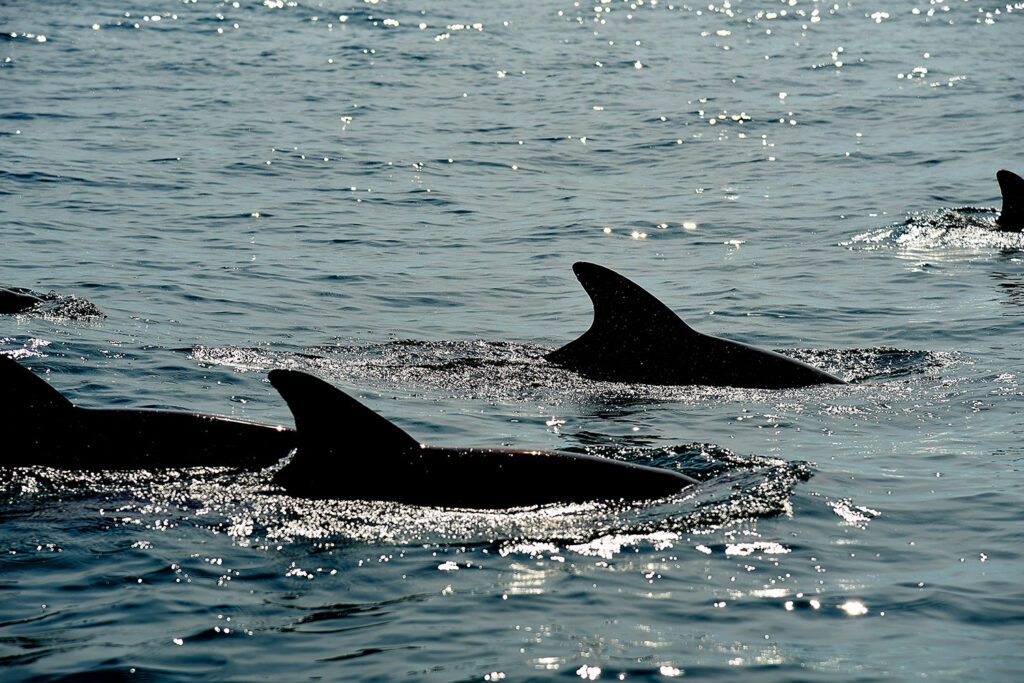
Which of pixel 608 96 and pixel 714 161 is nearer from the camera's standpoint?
pixel 714 161

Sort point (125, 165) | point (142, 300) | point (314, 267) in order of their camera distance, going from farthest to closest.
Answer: point (125, 165)
point (314, 267)
point (142, 300)

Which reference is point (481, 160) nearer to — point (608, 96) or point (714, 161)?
point (714, 161)

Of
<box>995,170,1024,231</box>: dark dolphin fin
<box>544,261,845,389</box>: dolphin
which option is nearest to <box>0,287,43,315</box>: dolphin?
<box>544,261,845,389</box>: dolphin

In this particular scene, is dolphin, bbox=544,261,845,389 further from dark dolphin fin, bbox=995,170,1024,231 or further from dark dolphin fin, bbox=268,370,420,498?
dark dolphin fin, bbox=995,170,1024,231

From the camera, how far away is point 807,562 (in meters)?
7.96

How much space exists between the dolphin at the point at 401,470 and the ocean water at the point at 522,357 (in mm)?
117

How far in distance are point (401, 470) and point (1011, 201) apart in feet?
51.8

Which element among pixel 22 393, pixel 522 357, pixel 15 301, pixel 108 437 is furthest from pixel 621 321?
pixel 15 301

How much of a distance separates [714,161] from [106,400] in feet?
66.9

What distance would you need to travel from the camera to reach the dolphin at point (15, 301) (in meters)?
15.5

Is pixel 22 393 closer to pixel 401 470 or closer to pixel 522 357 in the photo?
pixel 401 470

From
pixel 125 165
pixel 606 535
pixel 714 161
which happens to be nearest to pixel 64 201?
pixel 125 165

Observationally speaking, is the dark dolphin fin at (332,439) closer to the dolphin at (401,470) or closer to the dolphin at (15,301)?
the dolphin at (401,470)

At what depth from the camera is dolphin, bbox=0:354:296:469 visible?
29.9ft
